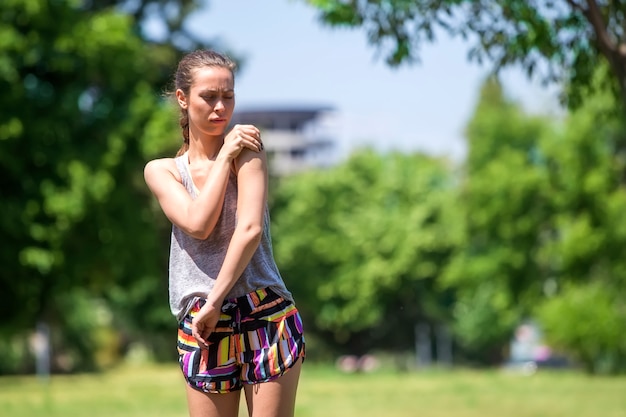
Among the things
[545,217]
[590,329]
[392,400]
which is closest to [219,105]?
[392,400]

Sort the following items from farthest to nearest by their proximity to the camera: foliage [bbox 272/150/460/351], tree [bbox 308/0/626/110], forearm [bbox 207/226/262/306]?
foliage [bbox 272/150/460/351] < tree [bbox 308/0/626/110] < forearm [bbox 207/226/262/306]

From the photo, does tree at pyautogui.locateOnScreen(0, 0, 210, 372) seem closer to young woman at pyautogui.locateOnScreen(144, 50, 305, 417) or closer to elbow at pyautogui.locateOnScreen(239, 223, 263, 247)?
young woman at pyautogui.locateOnScreen(144, 50, 305, 417)

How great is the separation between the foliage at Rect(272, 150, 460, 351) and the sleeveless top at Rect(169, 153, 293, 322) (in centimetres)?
5680

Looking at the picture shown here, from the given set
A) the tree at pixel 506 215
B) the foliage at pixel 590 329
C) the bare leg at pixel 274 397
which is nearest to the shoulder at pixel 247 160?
the bare leg at pixel 274 397

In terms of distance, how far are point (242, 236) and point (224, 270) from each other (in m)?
0.12

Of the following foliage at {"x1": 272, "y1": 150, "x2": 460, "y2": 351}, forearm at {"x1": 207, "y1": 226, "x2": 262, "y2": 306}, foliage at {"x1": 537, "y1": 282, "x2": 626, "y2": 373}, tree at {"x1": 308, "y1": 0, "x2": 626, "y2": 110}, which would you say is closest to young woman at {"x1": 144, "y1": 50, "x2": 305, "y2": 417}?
forearm at {"x1": 207, "y1": 226, "x2": 262, "y2": 306}

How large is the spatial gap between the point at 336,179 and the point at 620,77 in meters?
57.5

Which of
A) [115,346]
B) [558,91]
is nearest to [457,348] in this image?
[115,346]

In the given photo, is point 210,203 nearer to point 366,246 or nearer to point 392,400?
point 392,400

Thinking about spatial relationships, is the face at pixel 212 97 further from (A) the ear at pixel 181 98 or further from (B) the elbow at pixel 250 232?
(B) the elbow at pixel 250 232

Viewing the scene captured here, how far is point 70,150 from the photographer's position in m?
31.3

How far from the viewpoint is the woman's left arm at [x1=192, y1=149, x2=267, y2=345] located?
4047 millimetres

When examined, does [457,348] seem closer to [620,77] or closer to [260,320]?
[620,77]

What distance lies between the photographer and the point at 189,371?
4.23m
